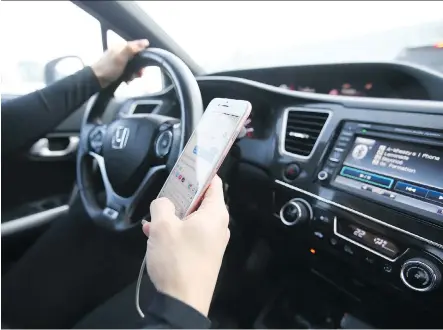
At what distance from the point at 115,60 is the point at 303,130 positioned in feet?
1.53

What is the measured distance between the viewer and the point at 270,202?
0.93 meters

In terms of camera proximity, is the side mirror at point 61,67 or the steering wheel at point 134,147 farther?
the side mirror at point 61,67

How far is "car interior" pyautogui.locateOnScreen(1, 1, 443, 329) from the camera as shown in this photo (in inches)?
26.6

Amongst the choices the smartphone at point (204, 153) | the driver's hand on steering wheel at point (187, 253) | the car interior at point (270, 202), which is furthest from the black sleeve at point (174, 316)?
the car interior at point (270, 202)

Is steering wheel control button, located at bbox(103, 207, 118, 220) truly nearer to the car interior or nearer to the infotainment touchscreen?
the car interior

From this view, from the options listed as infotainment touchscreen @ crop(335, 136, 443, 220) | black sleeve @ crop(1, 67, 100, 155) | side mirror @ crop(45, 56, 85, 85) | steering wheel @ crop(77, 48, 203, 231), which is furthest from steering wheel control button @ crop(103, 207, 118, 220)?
infotainment touchscreen @ crop(335, 136, 443, 220)

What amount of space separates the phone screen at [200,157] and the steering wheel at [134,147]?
36mm

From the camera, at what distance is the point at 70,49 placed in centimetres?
90

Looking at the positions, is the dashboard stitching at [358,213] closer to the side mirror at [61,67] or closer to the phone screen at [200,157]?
the phone screen at [200,157]

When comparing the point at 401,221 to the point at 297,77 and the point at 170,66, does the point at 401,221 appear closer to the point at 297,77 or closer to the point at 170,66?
the point at 170,66

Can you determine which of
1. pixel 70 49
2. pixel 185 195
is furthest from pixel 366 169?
pixel 70 49

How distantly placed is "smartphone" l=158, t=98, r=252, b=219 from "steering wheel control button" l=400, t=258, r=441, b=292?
14.7 inches

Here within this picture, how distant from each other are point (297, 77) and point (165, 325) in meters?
1.03

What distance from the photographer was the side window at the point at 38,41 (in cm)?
58
